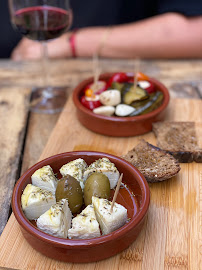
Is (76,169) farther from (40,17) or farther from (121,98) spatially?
(40,17)

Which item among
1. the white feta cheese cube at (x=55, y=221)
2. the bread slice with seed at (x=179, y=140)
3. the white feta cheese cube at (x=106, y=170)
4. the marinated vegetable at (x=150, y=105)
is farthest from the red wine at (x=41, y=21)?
the white feta cheese cube at (x=55, y=221)

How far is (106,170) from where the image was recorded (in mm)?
1240

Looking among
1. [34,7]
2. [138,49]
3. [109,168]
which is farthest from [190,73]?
[109,168]

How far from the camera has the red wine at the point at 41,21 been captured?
1.74 meters

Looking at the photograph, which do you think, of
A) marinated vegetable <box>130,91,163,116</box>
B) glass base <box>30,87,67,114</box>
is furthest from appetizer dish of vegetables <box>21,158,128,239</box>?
glass base <box>30,87,67,114</box>

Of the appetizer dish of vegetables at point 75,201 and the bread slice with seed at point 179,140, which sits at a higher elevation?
the appetizer dish of vegetables at point 75,201

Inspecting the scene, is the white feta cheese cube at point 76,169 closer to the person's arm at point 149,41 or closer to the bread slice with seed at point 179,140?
the bread slice with seed at point 179,140

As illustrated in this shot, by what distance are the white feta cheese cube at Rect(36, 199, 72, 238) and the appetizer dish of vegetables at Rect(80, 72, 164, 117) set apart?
0.70 meters

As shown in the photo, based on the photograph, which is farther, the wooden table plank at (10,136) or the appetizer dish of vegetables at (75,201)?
the wooden table plank at (10,136)

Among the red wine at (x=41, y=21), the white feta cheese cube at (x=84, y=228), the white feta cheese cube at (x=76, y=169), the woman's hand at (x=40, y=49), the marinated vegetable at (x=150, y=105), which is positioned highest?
the red wine at (x=41, y=21)

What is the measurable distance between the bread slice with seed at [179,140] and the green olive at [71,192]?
1.61 feet

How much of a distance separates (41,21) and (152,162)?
35.8 inches

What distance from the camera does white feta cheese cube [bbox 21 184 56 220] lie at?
111cm

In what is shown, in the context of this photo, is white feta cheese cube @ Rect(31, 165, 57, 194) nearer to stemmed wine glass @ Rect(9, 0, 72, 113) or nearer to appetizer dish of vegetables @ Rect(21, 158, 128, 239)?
appetizer dish of vegetables @ Rect(21, 158, 128, 239)
